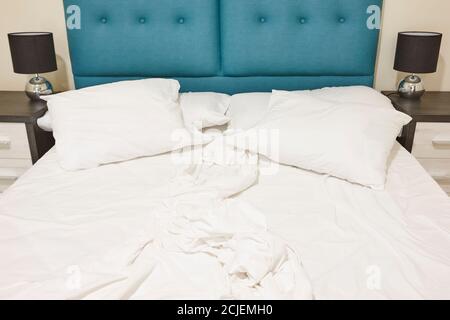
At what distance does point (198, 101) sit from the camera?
1912 mm

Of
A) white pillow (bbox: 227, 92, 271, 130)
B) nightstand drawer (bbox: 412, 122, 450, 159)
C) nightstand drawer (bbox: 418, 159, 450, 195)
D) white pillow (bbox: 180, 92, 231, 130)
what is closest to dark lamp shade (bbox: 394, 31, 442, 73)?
nightstand drawer (bbox: 412, 122, 450, 159)

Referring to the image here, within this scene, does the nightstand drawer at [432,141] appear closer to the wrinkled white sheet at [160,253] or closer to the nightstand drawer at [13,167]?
the wrinkled white sheet at [160,253]

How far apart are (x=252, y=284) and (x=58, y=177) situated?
95 centimetres

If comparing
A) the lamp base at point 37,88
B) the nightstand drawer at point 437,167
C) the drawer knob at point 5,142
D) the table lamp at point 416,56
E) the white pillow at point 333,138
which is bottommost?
the nightstand drawer at point 437,167

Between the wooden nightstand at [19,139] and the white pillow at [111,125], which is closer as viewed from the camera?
the white pillow at [111,125]

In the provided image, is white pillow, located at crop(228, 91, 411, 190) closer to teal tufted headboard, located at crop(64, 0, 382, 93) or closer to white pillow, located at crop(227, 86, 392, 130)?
white pillow, located at crop(227, 86, 392, 130)

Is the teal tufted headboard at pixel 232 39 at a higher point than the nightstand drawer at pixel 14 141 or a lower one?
higher

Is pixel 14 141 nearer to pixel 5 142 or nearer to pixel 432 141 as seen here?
pixel 5 142

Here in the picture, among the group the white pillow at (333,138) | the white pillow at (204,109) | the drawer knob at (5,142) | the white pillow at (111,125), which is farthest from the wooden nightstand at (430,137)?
the drawer knob at (5,142)

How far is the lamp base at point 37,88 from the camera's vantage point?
2072 millimetres

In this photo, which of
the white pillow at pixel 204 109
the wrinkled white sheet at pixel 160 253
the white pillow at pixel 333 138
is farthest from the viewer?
the white pillow at pixel 204 109

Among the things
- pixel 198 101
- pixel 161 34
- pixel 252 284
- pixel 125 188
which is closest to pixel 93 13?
pixel 161 34

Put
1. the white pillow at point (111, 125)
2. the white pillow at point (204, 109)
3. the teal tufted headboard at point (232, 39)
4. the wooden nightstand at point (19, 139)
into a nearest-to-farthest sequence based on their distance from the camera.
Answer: the white pillow at point (111, 125) → the white pillow at point (204, 109) → the wooden nightstand at point (19, 139) → the teal tufted headboard at point (232, 39)

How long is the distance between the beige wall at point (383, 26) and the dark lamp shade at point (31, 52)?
216mm
